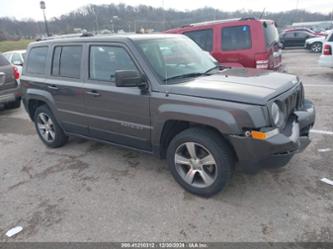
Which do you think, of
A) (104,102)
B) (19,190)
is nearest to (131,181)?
(104,102)

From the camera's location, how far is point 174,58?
141 inches

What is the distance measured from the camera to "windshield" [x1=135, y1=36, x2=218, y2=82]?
3348 mm

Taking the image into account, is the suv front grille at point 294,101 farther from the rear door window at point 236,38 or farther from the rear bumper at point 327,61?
the rear bumper at point 327,61

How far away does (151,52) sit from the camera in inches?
135

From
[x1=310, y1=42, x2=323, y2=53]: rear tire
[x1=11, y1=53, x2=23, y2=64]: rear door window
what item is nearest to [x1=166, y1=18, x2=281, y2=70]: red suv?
[x1=11, y1=53, x2=23, y2=64]: rear door window

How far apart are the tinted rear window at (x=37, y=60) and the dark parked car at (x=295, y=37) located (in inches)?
814

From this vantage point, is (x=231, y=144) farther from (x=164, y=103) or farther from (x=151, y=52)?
(x=151, y=52)

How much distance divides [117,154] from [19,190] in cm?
144

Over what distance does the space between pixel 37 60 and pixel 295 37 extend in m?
21.7

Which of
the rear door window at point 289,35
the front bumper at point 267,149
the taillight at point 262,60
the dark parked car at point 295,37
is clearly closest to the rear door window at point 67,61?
the front bumper at point 267,149

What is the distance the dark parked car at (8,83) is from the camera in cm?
687

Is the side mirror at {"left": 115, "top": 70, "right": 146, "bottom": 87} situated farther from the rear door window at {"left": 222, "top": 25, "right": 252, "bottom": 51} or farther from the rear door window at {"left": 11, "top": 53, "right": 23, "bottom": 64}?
the rear door window at {"left": 11, "top": 53, "right": 23, "bottom": 64}

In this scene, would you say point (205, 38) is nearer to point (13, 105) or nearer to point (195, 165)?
point (195, 165)

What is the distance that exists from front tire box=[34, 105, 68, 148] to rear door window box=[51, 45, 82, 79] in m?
0.78
